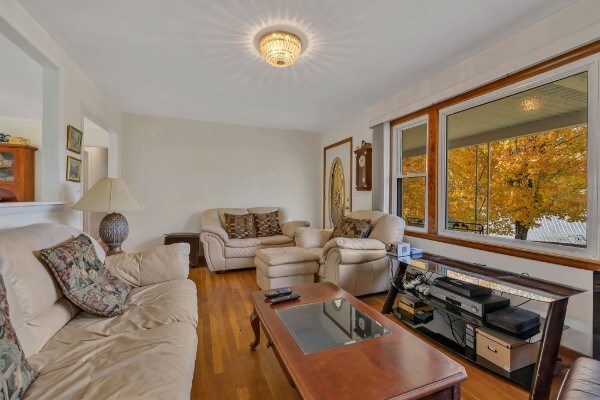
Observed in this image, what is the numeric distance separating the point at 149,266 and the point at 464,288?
2321 mm

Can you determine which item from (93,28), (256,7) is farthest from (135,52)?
(256,7)

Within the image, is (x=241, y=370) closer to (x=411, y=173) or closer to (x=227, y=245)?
(x=227, y=245)

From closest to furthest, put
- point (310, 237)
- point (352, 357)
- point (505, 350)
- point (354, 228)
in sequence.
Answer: point (352, 357), point (505, 350), point (354, 228), point (310, 237)

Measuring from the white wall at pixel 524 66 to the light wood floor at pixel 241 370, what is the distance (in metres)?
0.35

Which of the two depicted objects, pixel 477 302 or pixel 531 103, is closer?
pixel 477 302

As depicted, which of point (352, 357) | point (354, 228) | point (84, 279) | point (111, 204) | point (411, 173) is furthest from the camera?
point (411, 173)

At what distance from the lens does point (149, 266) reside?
2020mm

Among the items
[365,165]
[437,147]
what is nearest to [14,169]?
[365,165]

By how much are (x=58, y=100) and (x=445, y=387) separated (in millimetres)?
3304

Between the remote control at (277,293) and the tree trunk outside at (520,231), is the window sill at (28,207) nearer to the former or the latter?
the remote control at (277,293)

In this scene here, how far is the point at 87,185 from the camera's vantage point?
566 centimetres


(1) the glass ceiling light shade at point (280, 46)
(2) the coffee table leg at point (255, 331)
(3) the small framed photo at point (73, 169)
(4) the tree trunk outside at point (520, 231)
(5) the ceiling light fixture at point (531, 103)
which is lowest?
(2) the coffee table leg at point (255, 331)

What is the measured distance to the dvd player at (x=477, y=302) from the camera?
1.79 metres

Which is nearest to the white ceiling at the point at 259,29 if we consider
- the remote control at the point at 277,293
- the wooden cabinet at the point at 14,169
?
the remote control at the point at 277,293
